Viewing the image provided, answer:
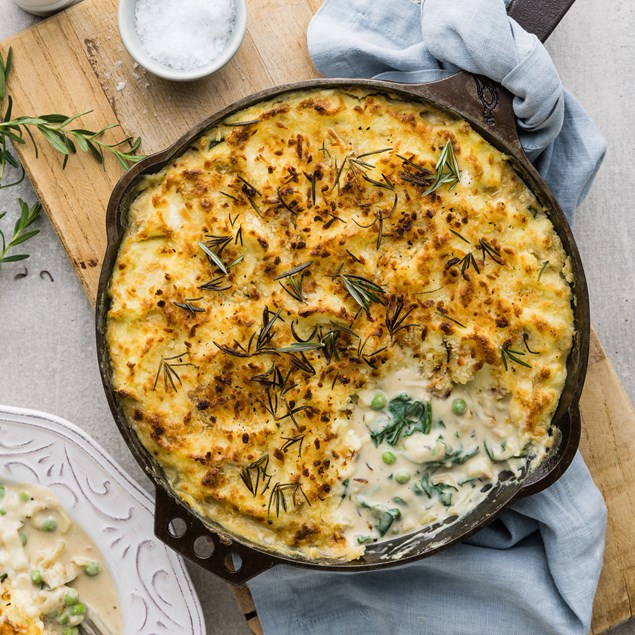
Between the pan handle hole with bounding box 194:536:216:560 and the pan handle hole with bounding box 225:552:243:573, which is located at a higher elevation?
the pan handle hole with bounding box 225:552:243:573

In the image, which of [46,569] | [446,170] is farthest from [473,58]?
[46,569]

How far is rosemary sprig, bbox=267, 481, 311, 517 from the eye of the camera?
3.37m

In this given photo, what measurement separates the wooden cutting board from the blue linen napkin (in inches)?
10.2

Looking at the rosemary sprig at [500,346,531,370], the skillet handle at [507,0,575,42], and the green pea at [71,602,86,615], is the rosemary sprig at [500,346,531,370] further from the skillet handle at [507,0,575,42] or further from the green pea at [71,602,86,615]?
the green pea at [71,602,86,615]

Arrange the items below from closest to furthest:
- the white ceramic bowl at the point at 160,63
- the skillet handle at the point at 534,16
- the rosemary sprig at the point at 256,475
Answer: the rosemary sprig at the point at 256,475 < the skillet handle at the point at 534,16 < the white ceramic bowl at the point at 160,63

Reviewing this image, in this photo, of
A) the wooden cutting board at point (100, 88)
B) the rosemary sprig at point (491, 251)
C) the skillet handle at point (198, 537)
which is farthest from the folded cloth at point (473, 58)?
the skillet handle at point (198, 537)

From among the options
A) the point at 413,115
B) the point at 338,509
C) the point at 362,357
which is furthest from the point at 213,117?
the point at 338,509

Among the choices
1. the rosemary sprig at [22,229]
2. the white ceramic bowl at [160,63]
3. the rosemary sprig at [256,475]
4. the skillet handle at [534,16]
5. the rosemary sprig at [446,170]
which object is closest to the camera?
the rosemary sprig at [446,170]

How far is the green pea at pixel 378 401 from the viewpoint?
11.1 feet

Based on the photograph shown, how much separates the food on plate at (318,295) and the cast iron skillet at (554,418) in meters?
0.06

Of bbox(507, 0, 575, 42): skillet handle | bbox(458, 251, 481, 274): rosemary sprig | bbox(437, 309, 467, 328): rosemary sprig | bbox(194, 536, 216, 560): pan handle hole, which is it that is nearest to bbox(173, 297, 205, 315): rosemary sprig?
bbox(437, 309, 467, 328): rosemary sprig

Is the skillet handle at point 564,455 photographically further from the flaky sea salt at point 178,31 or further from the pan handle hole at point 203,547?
the flaky sea salt at point 178,31

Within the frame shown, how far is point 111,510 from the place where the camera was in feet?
12.7

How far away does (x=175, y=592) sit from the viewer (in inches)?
153
